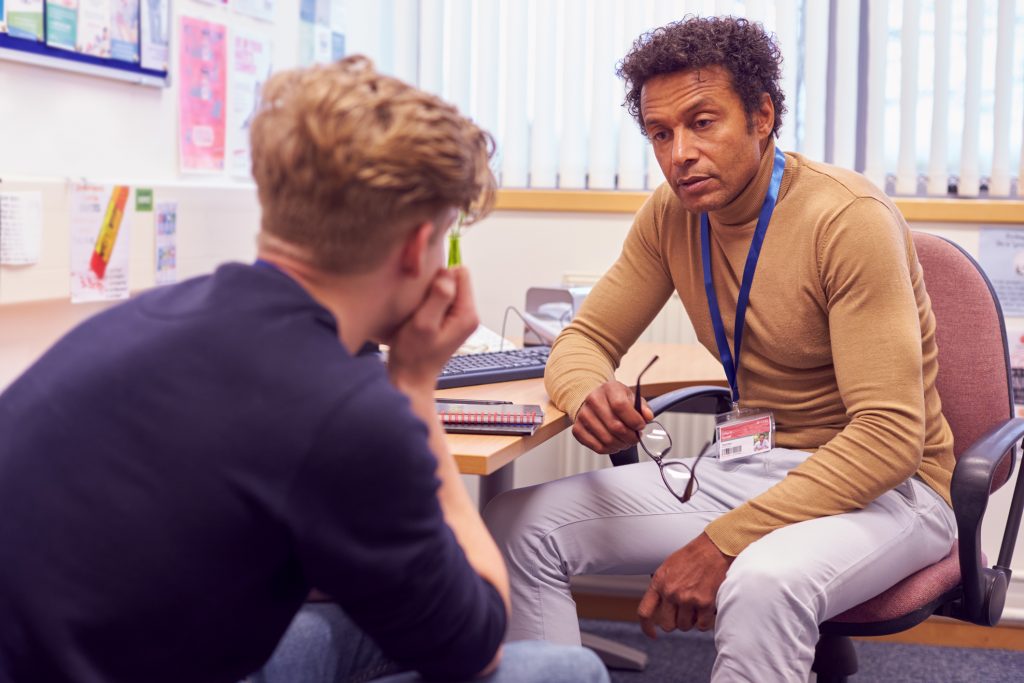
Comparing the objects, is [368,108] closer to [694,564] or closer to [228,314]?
[228,314]

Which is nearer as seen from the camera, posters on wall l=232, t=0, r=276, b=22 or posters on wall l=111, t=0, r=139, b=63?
posters on wall l=111, t=0, r=139, b=63

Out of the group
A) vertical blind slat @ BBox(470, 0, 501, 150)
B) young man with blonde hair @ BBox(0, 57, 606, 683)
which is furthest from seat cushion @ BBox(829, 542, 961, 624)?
vertical blind slat @ BBox(470, 0, 501, 150)

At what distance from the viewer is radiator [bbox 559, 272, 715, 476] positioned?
2.58 metres

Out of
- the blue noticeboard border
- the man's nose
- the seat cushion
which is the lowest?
the seat cushion

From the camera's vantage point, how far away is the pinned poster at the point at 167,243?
1.93 m

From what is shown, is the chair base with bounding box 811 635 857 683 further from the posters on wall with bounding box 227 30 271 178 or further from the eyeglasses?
the posters on wall with bounding box 227 30 271 178

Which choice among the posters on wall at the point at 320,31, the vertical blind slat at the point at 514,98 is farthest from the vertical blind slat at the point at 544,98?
the posters on wall at the point at 320,31

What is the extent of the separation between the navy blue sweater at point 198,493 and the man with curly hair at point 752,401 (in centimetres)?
74

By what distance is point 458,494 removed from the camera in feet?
3.29

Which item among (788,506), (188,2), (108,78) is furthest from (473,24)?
(788,506)

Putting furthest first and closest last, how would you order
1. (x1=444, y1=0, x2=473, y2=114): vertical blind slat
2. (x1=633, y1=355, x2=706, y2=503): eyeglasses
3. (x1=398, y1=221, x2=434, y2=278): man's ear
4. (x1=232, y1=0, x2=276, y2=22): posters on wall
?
(x1=444, y1=0, x2=473, y2=114): vertical blind slat, (x1=232, y1=0, x2=276, y2=22): posters on wall, (x1=633, y1=355, x2=706, y2=503): eyeglasses, (x1=398, y1=221, x2=434, y2=278): man's ear

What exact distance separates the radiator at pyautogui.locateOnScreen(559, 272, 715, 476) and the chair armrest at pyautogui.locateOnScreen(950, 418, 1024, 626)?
0.99 metres

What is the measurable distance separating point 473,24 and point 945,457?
1.59 m

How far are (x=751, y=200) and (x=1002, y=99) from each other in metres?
1.08
